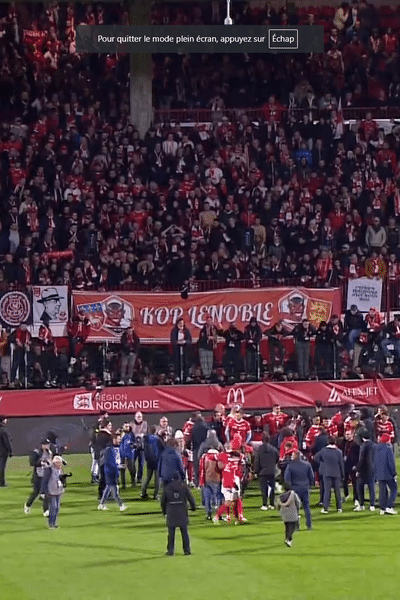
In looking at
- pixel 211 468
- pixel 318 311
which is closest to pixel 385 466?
pixel 211 468

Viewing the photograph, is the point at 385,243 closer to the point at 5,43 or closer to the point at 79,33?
the point at 79,33

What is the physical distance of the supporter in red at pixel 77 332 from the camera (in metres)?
36.7

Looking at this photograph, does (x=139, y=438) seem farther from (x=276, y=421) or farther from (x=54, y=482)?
(x=54, y=482)

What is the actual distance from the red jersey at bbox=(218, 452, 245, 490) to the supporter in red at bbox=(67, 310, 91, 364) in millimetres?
11392

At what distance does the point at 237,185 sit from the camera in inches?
1650

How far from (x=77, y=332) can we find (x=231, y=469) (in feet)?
39.5

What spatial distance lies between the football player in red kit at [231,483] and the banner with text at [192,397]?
10115 millimetres

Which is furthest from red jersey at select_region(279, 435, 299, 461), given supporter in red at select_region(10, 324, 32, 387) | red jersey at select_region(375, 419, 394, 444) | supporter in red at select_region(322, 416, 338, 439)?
supporter in red at select_region(10, 324, 32, 387)

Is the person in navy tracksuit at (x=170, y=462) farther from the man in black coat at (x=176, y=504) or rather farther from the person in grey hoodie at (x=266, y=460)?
the man in black coat at (x=176, y=504)

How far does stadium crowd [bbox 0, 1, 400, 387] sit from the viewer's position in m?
37.8

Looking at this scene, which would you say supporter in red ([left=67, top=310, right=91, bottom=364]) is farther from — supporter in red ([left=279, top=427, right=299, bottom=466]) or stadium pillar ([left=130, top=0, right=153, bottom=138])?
supporter in red ([left=279, top=427, right=299, bottom=466])

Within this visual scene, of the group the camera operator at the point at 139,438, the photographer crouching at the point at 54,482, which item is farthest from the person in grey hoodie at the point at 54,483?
the camera operator at the point at 139,438

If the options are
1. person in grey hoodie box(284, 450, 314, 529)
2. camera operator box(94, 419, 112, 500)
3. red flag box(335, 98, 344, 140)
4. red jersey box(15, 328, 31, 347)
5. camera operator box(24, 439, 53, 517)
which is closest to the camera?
person in grey hoodie box(284, 450, 314, 529)

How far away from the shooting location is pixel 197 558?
22.9m
